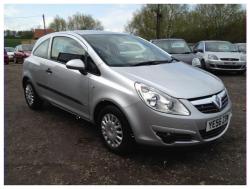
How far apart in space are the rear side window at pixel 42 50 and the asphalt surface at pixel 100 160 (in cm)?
130

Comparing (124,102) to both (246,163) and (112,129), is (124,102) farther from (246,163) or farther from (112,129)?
(246,163)

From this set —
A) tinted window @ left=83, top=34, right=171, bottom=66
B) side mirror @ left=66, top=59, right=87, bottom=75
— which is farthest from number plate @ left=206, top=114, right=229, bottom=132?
side mirror @ left=66, top=59, right=87, bottom=75

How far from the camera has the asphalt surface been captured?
3.44 meters

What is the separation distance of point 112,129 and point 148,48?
65.0 inches

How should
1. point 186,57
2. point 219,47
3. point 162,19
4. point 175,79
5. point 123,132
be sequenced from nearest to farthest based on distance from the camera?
1. point 123,132
2. point 175,79
3. point 186,57
4. point 219,47
5. point 162,19

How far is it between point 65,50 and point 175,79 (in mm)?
2002

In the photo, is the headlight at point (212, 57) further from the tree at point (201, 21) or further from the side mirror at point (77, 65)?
the tree at point (201, 21)

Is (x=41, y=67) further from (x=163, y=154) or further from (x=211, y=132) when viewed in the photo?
(x=211, y=132)

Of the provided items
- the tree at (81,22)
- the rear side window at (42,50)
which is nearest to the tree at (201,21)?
the tree at (81,22)

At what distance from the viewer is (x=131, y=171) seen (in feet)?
11.7

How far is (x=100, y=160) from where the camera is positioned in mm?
3869

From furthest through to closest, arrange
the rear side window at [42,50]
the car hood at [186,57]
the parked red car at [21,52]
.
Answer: the parked red car at [21,52]
the car hood at [186,57]
the rear side window at [42,50]

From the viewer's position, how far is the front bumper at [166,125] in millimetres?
3426

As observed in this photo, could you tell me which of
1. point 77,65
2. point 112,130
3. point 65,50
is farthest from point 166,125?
point 65,50
